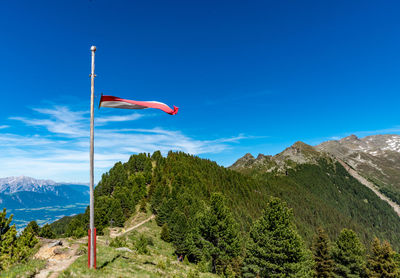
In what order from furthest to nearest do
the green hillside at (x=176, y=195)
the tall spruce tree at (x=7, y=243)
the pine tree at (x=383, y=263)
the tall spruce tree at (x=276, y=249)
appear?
the green hillside at (x=176, y=195) < the pine tree at (x=383, y=263) < the tall spruce tree at (x=276, y=249) < the tall spruce tree at (x=7, y=243)

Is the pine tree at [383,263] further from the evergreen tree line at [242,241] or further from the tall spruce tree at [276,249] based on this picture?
the tall spruce tree at [276,249]

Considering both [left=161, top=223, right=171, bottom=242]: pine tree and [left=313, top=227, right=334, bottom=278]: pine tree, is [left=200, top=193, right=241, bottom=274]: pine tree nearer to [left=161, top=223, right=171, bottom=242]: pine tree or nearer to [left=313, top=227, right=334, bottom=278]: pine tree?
[left=313, top=227, right=334, bottom=278]: pine tree

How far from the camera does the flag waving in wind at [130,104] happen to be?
15117mm

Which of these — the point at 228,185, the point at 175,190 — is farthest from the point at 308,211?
the point at 175,190

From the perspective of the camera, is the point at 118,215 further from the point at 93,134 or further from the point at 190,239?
the point at 93,134

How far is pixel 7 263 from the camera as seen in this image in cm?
1580

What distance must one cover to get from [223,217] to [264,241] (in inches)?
355

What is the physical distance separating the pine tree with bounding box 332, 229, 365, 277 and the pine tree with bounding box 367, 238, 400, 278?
174cm

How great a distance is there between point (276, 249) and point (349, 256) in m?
23.7

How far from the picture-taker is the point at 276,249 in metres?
32.7

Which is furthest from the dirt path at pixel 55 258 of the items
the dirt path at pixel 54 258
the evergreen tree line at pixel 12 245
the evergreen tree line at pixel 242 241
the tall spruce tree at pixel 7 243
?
the evergreen tree line at pixel 242 241

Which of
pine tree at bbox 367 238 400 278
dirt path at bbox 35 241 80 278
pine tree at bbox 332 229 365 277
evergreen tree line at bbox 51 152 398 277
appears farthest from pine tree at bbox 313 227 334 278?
dirt path at bbox 35 241 80 278

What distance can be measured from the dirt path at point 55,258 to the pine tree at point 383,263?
53.0 metres

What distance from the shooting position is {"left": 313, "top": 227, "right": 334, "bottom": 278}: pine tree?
4853 centimetres
